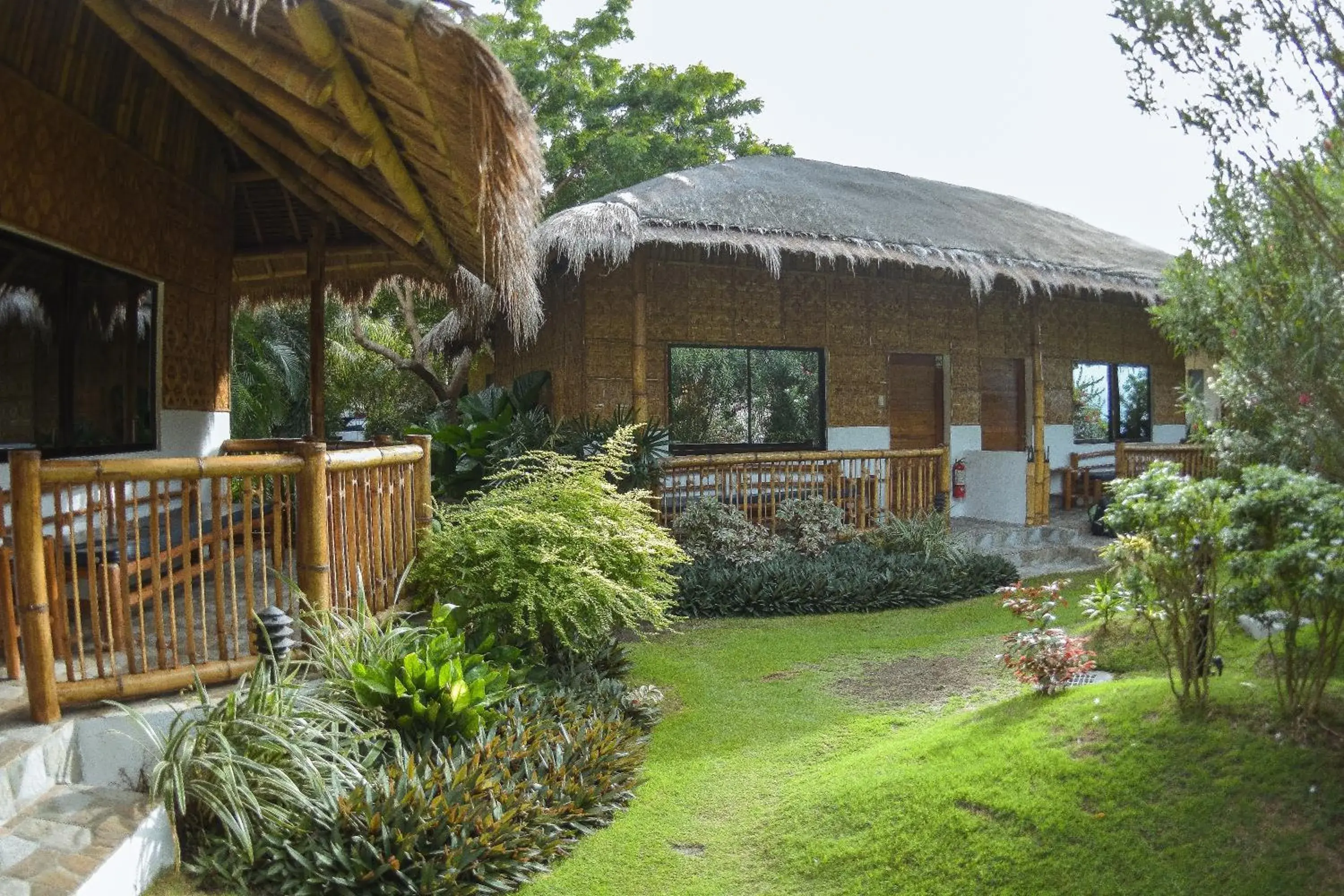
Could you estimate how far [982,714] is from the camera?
4305 mm

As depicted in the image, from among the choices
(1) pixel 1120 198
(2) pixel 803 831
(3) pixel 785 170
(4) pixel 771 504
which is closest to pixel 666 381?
(4) pixel 771 504

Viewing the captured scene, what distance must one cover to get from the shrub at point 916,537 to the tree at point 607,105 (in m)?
11.5

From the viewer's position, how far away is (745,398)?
10.4 m

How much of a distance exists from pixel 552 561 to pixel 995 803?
2.43 m

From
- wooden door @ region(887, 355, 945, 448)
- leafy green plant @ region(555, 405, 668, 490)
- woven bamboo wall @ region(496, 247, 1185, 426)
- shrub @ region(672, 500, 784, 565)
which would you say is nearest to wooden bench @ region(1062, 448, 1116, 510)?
woven bamboo wall @ region(496, 247, 1185, 426)

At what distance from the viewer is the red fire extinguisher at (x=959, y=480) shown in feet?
37.9

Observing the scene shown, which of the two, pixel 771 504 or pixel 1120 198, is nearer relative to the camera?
pixel 771 504

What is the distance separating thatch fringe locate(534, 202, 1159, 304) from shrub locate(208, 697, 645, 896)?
518cm

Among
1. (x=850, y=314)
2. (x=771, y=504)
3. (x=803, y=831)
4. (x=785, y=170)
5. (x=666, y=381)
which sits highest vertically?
(x=785, y=170)

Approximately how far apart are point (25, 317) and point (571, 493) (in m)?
2.92

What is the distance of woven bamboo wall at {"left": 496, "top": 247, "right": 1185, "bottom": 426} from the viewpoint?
9.54 metres

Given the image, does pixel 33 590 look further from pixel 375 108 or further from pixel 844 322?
pixel 844 322

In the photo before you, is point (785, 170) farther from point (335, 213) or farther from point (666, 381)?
point (335, 213)

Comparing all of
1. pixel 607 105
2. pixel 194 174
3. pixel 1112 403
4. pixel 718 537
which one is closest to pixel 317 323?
pixel 194 174
